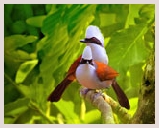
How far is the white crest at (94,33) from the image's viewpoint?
161 centimetres

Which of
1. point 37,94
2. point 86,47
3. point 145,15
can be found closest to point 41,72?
point 37,94

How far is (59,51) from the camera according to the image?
1.64 metres

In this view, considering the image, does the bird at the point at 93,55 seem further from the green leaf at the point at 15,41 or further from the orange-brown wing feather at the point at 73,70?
the green leaf at the point at 15,41

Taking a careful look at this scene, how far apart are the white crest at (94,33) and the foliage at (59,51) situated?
2 cm

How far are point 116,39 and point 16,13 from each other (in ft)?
1.35

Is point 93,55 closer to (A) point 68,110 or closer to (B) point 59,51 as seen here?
(B) point 59,51

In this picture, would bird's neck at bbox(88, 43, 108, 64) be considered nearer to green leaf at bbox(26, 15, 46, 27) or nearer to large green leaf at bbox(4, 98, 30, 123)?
green leaf at bbox(26, 15, 46, 27)

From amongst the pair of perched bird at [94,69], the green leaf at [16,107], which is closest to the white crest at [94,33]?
the pair of perched bird at [94,69]

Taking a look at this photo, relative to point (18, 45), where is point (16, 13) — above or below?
above

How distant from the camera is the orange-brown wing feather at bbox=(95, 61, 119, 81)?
1552 mm

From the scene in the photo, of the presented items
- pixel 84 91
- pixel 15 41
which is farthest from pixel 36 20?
pixel 84 91

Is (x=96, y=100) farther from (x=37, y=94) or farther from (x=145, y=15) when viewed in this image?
(x=145, y=15)

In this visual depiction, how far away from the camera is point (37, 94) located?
1.67 meters

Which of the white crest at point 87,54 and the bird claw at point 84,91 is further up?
the white crest at point 87,54
